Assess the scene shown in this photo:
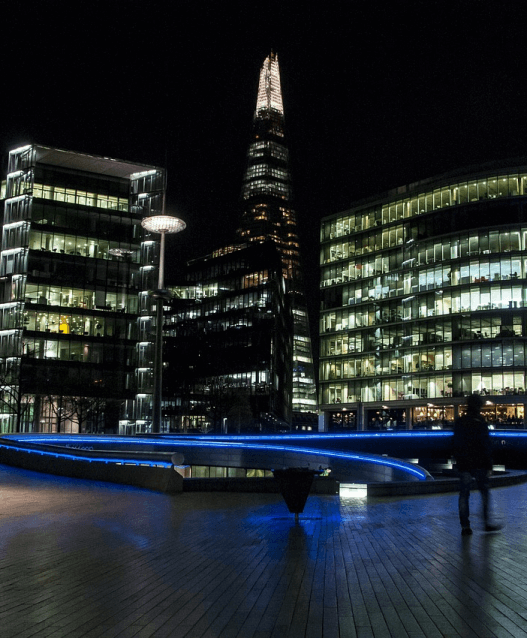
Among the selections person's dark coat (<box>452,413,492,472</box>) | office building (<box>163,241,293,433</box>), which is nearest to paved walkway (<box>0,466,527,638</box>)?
person's dark coat (<box>452,413,492,472</box>)

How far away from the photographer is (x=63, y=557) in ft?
34.1

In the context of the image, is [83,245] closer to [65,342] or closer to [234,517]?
[65,342]

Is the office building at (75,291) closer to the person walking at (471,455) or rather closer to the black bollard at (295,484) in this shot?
the black bollard at (295,484)

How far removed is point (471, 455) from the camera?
12.8 m

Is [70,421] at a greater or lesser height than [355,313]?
lesser

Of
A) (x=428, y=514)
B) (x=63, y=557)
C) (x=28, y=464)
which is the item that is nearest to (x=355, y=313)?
(x=28, y=464)

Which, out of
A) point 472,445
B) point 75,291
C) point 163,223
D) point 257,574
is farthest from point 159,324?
point 257,574

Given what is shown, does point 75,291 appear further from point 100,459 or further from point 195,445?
point 100,459

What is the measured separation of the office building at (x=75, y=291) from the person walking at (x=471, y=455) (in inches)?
2823

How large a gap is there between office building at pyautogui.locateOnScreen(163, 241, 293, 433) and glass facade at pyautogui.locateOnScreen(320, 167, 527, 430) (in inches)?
605

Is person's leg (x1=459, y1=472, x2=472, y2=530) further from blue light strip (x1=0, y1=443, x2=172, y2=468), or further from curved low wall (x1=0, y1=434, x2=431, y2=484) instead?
blue light strip (x1=0, y1=443, x2=172, y2=468)

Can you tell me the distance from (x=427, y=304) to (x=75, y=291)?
4221cm

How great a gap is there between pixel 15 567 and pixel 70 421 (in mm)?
79640

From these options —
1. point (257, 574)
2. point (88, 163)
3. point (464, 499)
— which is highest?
point (88, 163)
